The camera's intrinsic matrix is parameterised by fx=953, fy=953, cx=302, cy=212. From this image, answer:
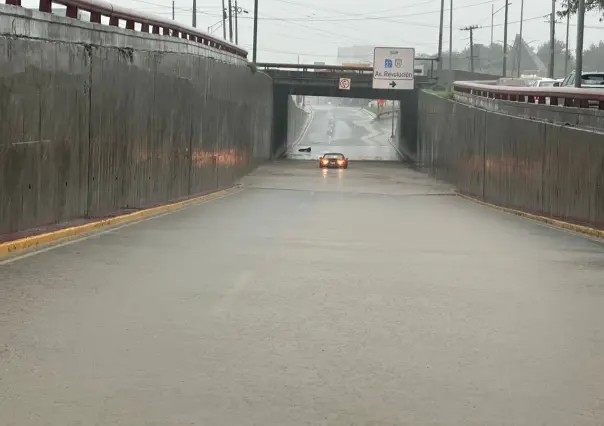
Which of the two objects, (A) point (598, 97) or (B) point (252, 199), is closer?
(A) point (598, 97)

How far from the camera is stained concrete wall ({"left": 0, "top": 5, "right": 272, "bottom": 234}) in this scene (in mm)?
13023

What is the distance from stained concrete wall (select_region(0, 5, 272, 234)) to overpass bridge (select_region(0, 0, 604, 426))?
0.05m

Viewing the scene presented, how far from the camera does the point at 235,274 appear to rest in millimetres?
11422

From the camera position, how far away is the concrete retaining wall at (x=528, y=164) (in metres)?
18.5

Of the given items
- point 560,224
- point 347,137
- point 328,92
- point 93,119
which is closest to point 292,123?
point 347,137

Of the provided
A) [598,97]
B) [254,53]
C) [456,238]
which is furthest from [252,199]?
[254,53]

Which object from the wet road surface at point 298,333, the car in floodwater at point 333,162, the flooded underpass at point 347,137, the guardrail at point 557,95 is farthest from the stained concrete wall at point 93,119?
the flooded underpass at point 347,137

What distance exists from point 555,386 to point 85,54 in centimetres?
1159

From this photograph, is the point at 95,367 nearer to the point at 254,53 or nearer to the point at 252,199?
the point at 252,199

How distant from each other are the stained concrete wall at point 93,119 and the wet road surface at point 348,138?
57.9 meters

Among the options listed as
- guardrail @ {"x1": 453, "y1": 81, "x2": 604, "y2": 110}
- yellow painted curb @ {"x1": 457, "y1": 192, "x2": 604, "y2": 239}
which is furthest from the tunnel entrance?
yellow painted curb @ {"x1": 457, "y1": 192, "x2": 604, "y2": 239}

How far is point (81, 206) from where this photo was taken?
16.0 metres

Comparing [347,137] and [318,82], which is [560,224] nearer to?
[318,82]

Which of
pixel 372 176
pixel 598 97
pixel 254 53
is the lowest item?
pixel 372 176
